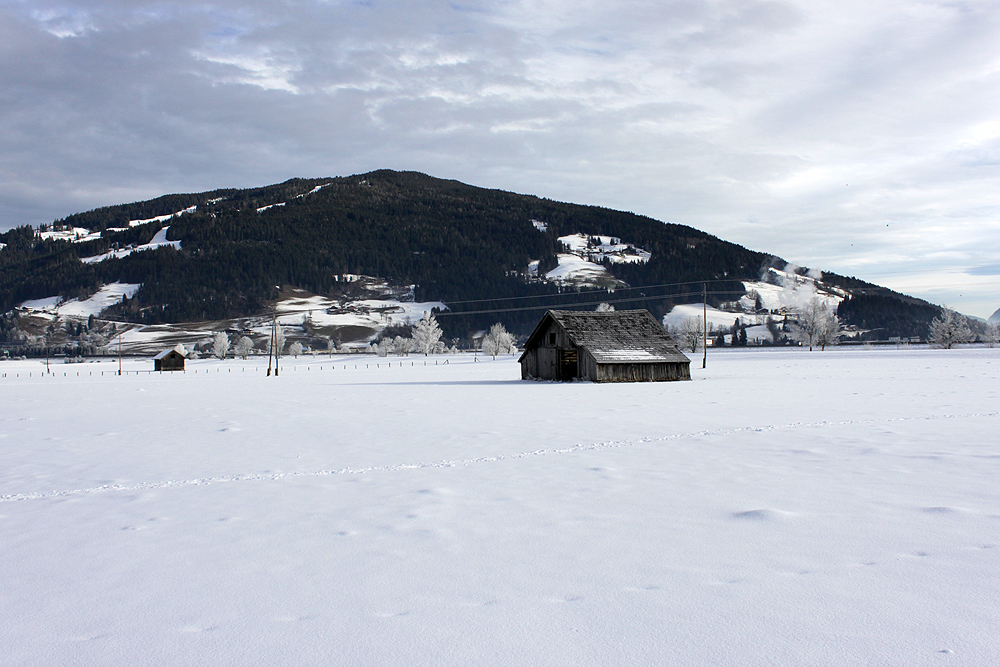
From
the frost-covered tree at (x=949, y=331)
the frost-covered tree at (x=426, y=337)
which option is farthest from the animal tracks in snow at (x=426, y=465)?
the frost-covered tree at (x=426, y=337)

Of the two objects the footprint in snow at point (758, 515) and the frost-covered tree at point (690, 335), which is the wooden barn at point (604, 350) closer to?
the footprint in snow at point (758, 515)

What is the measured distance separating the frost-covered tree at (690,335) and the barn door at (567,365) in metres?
78.4

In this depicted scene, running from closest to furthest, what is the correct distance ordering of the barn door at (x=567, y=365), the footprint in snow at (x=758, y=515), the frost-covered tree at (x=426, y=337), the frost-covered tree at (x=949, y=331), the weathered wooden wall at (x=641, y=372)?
the footprint in snow at (x=758, y=515)
the weathered wooden wall at (x=641, y=372)
the barn door at (x=567, y=365)
the frost-covered tree at (x=949, y=331)
the frost-covered tree at (x=426, y=337)

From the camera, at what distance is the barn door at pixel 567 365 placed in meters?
45.2

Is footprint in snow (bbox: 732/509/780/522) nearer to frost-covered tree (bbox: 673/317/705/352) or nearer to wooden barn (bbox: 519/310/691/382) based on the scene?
wooden barn (bbox: 519/310/691/382)

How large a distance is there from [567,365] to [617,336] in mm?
3990

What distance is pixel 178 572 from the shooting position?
6.80 metres

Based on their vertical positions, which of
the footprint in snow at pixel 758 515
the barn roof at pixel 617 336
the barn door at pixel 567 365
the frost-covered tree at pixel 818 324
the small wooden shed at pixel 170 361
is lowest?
the small wooden shed at pixel 170 361

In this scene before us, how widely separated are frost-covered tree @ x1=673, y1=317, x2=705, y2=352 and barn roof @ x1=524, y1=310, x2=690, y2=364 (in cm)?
7470

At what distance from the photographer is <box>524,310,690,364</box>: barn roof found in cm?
4344

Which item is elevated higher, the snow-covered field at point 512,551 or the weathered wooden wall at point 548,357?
the weathered wooden wall at point 548,357

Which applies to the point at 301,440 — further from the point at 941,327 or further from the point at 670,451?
the point at 941,327

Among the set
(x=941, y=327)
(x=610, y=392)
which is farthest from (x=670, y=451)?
(x=941, y=327)

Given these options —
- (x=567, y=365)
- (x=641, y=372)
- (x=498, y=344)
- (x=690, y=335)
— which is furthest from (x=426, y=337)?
(x=641, y=372)
